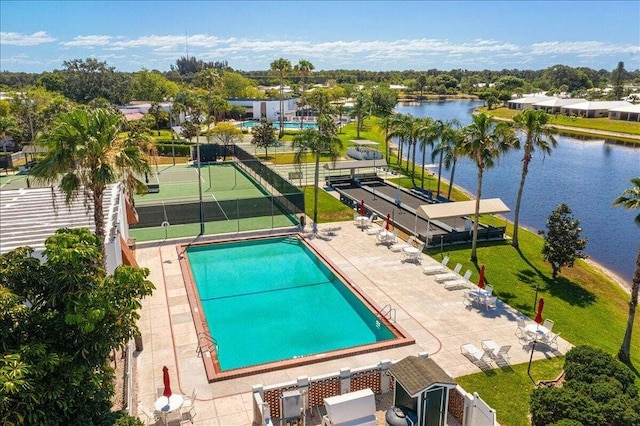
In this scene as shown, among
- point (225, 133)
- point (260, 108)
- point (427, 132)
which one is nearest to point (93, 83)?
point (260, 108)

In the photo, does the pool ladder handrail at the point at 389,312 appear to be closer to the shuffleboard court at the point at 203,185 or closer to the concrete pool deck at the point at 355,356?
the concrete pool deck at the point at 355,356

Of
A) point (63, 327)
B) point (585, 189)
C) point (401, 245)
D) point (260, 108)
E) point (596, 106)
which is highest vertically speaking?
point (596, 106)

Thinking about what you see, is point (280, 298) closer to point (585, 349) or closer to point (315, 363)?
point (315, 363)

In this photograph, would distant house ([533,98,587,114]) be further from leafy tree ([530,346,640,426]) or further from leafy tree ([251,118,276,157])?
leafy tree ([530,346,640,426])

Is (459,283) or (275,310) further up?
(459,283)

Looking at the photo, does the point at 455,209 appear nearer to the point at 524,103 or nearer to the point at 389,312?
the point at 389,312

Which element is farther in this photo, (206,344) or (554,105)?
(554,105)

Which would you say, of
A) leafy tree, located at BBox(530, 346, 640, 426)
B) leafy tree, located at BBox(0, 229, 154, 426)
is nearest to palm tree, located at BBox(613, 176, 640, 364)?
leafy tree, located at BBox(530, 346, 640, 426)
